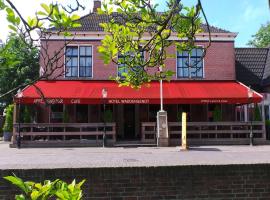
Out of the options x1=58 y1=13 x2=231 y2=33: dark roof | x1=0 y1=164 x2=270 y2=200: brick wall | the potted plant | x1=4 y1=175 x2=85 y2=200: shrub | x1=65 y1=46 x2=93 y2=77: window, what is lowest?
x1=0 y1=164 x2=270 y2=200: brick wall

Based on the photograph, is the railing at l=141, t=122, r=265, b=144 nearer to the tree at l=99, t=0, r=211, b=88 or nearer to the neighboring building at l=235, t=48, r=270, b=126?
the neighboring building at l=235, t=48, r=270, b=126

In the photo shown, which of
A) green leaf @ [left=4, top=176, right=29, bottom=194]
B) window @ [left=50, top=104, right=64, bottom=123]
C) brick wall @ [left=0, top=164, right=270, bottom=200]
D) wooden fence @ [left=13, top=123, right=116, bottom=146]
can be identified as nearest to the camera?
green leaf @ [left=4, top=176, right=29, bottom=194]

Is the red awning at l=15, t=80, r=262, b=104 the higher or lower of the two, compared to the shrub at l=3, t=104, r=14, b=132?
higher

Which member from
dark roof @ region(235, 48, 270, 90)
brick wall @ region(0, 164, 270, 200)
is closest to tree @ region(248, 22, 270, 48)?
dark roof @ region(235, 48, 270, 90)

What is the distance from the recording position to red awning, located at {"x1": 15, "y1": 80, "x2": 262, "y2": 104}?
2259 cm

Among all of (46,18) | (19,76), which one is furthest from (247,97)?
(19,76)

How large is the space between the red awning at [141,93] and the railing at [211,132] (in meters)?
1.24

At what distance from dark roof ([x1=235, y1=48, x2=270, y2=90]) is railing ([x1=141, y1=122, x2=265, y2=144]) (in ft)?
23.3

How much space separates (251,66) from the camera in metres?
30.9

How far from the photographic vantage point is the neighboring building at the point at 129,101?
2225cm

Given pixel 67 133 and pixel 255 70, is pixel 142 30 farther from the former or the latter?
pixel 255 70

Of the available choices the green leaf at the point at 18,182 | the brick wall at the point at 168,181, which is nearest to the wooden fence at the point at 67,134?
the brick wall at the point at 168,181

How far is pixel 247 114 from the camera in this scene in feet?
90.3

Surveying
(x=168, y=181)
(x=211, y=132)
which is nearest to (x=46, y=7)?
(x=168, y=181)
